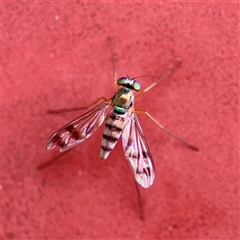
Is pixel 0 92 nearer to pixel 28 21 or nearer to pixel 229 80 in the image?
pixel 28 21

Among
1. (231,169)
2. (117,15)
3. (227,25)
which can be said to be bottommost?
(231,169)

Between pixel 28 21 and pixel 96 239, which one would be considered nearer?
pixel 96 239

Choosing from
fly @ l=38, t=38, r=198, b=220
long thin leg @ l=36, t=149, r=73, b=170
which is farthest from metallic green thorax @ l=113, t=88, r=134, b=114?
long thin leg @ l=36, t=149, r=73, b=170

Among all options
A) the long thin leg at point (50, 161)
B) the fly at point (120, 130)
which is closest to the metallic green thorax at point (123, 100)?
the fly at point (120, 130)

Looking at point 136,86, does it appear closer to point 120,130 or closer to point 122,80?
point 122,80

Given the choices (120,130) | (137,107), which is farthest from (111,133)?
(137,107)

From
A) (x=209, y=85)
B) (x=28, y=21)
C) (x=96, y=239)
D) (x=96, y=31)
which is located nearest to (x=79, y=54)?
(x=96, y=31)

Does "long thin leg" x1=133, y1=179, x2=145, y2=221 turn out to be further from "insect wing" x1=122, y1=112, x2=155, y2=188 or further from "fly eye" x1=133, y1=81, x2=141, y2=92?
"fly eye" x1=133, y1=81, x2=141, y2=92
